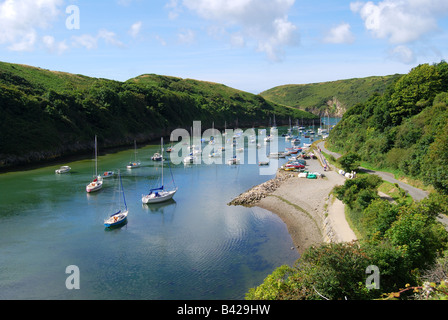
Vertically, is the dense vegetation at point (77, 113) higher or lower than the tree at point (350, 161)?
higher

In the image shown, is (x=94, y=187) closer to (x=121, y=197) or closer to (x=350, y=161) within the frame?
(x=121, y=197)

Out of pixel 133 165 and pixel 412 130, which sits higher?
pixel 412 130

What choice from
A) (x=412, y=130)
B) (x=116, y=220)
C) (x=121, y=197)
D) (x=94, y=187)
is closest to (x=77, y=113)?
(x=94, y=187)

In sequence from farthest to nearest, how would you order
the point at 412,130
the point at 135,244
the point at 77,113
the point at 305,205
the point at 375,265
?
the point at 77,113, the point at 412,130, the point at 305,205, the point at 135,244, the point at 375,265

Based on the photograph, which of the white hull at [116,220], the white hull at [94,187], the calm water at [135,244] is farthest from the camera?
the white hull at [94,187]

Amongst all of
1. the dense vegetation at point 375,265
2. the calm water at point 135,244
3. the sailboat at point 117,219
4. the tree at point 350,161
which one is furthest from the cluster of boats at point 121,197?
the tree at point 350,161

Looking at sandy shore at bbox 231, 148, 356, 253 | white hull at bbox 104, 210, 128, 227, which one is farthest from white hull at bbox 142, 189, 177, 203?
sandy shore at bbox 231, 148, 356, 253

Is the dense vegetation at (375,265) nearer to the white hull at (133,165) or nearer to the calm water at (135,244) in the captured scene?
the calm water at (135,244)
